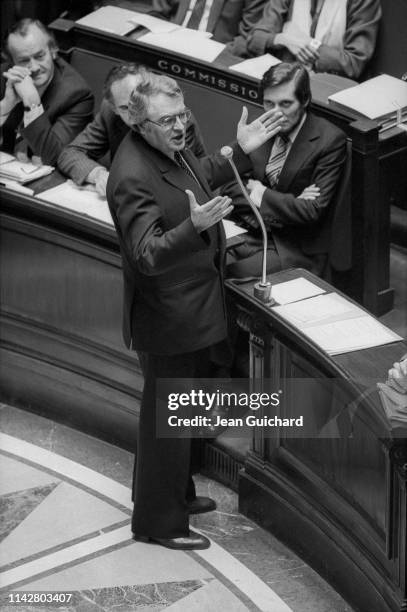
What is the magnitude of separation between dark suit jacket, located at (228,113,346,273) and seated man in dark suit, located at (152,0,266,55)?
4.39 feet

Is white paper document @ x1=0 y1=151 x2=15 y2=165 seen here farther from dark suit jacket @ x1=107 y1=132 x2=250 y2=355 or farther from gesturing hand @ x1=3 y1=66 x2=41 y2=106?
dark suit jacket @ x1=107 y1=132 x2=250 y2=355

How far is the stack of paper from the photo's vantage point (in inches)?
235

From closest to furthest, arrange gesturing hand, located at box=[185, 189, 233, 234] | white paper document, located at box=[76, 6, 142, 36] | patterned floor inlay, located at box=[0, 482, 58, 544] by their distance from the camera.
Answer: gesturing hand, located at box=[185, 189, 233, 234]
patterned floor inlay, located at box=[0, 482, 58, 544]
white paper document, located at box=[76, 6, 142, 36]

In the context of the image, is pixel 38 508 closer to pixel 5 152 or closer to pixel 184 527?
pixel 184 527

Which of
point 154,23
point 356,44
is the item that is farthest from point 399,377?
point 154,23

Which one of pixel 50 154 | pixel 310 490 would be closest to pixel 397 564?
pixel 310 490

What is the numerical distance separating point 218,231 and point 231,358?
69cm

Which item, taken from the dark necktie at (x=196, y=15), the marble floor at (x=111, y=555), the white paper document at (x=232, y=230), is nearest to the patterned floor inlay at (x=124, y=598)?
the marble floor at (x=111, y=555)

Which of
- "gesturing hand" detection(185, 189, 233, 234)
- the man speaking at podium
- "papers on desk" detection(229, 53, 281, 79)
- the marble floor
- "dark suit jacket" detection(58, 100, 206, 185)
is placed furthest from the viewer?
"papers on desk" detection(229, 53, 281, 79)

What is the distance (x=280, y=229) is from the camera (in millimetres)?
5934

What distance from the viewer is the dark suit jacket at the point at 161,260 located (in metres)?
4.85

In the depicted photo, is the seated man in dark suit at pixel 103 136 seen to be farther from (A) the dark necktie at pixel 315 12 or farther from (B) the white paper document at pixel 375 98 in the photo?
(A) the dark necktie at pixel 315 12

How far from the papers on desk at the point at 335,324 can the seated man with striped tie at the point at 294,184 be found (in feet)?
1.91

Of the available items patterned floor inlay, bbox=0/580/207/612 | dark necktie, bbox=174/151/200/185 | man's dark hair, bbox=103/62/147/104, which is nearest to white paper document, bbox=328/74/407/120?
man's dark hair, bbox=103/62/147/104
